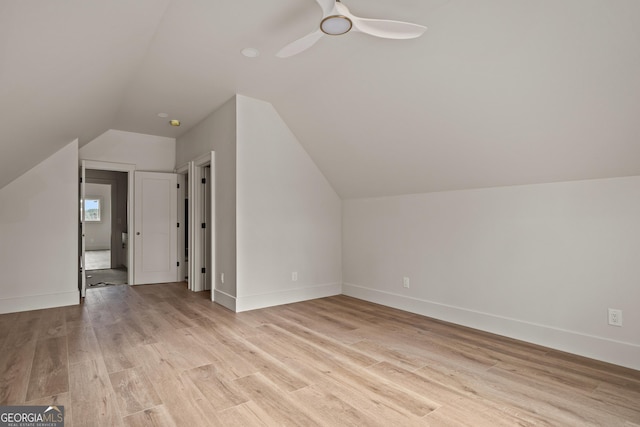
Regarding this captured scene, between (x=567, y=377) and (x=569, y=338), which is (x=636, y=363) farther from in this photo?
(x=567, y=377)

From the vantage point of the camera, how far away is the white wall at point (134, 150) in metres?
5.60

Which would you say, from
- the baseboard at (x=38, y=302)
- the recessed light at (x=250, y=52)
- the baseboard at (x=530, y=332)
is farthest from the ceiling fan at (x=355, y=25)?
the baseboard at (x=38, y=302)

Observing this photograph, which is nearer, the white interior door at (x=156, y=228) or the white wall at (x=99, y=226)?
the white interior door at (x=156, y=228)

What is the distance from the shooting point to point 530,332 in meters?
3.16

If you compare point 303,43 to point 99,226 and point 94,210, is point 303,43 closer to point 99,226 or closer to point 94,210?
point 99,226

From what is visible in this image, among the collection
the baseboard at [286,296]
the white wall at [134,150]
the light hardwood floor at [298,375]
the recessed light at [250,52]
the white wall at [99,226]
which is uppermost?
the recessed light at [250,52]

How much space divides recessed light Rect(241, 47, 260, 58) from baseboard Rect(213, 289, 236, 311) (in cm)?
275

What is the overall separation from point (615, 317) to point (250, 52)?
382 cm

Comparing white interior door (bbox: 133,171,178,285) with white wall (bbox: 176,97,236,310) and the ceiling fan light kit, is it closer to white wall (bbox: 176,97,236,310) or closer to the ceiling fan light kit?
white wall (bbox: 176,97,236,310)

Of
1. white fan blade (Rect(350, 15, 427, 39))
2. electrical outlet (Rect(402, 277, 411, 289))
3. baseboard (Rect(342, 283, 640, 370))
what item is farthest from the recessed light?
baseboard (Rect(342, 283, 640, 370))

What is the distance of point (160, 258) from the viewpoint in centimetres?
609

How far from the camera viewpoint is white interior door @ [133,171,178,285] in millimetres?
5883

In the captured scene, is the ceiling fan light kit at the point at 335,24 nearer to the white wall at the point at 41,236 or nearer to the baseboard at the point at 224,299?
the baseboard at the point at 224,299

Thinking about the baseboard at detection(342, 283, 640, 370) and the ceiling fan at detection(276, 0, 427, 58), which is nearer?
the ceiling fan at detection(276, 0, 427, 58)
